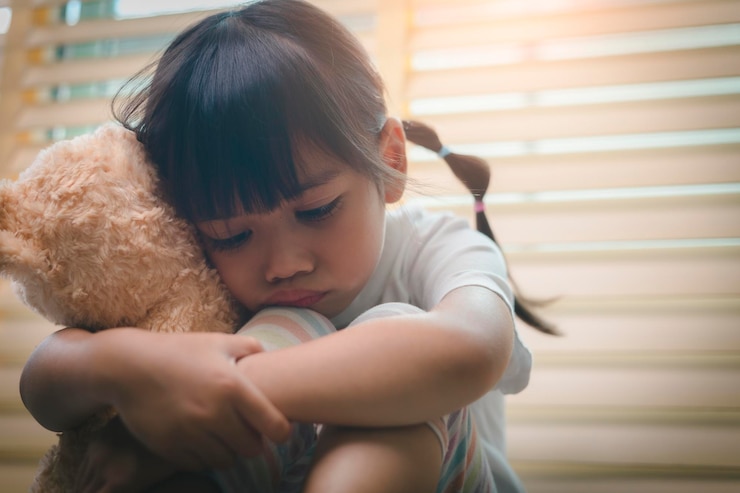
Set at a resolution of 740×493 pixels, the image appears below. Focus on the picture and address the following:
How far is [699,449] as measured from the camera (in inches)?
40.0

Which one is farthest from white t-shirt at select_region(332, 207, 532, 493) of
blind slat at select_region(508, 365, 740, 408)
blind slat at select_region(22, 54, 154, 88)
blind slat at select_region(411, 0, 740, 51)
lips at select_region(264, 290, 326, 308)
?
blind slat at select_region(22, 54, 154, 88)

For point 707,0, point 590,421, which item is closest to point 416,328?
point 590,421

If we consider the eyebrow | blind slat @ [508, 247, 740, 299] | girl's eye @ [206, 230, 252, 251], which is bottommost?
blind slat @ [508, 247, 740, 299]

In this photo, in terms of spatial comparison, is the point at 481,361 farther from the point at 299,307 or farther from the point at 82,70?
the point at 82,70

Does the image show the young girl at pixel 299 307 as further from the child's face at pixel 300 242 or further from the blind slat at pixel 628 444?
the blind slat at pixel 628 444

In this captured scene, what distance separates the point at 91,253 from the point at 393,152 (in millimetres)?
390

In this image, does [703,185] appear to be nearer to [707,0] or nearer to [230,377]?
[707,0]

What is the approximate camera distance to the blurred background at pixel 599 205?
3.48ft

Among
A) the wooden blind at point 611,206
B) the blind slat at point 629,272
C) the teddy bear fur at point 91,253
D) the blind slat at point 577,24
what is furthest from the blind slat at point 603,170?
the teddy bear fur at point 91,253

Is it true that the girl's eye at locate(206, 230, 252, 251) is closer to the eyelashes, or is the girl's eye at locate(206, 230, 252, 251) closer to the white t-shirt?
the eyelashes

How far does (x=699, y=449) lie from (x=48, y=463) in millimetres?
923

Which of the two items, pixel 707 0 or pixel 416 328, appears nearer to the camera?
pixel 416 328

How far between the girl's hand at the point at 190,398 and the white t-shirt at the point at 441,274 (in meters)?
0.26

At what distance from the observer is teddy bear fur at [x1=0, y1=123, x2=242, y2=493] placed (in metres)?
0.57
